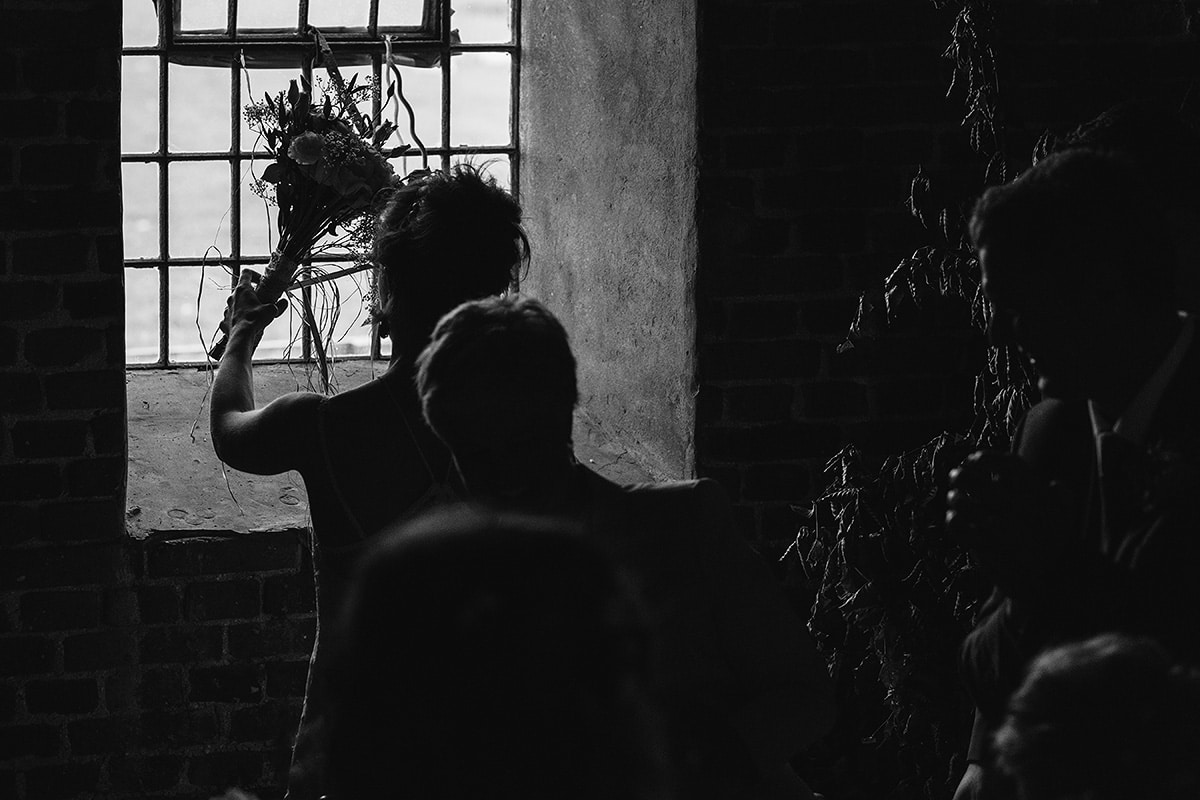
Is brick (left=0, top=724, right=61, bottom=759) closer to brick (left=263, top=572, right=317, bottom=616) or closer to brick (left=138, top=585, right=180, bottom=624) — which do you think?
brick (left=138, top=585, right=180, bottom=624)

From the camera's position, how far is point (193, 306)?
4137 millimetres

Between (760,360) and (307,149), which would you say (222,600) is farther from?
(760,360)

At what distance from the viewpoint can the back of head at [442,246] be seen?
2248 millimetres

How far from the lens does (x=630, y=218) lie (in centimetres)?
373

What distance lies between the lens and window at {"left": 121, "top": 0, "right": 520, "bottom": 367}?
4.06m

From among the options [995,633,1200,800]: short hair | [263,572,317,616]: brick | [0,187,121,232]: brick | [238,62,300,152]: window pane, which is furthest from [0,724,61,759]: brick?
[995,633,1200,800]: short hair

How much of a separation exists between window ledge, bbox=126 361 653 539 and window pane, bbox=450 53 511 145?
0.73 metres

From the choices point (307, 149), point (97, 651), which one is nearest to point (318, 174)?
point (307, 149)

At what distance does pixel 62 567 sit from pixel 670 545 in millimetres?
2064

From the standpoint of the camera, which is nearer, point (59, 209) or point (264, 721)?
point (59, 209)

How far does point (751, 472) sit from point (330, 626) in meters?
1.44

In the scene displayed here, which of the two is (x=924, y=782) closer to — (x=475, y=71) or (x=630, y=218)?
(x=630, y=218)

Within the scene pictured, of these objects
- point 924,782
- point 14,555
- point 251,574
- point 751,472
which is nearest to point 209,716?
point 251,574

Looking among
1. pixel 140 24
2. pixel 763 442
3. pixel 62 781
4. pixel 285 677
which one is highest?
pixel 140 24
